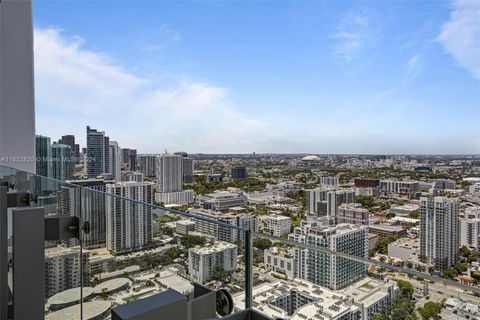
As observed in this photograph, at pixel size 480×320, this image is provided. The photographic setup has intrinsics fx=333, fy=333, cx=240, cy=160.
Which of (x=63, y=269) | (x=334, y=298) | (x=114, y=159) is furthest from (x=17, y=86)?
(x=114, y=159)

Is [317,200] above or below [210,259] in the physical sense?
below

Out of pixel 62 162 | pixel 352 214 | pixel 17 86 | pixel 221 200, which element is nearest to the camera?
pixel 17 86

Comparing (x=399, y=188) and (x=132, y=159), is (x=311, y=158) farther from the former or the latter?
(x=132, y=159)

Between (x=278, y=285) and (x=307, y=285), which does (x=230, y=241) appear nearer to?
(x=278, y=285)

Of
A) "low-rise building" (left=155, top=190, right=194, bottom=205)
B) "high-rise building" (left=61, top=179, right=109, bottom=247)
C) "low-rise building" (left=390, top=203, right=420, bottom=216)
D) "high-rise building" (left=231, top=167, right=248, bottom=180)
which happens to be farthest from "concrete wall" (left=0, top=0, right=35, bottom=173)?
"low-rise building" (left=390, top=203, right=420, bottom=216)

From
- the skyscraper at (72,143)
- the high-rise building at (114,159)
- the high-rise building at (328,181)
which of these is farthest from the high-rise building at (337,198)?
the skyscraper at (72,143)

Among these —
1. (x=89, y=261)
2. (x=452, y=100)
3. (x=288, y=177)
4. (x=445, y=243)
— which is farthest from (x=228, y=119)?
(x=89, y=261)
